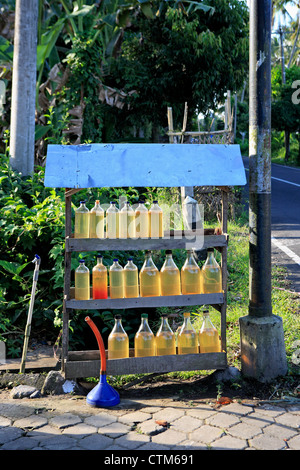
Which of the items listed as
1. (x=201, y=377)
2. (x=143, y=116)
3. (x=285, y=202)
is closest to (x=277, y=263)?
(x=201, y=377)

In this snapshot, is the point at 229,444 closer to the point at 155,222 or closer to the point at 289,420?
the point at 289,420

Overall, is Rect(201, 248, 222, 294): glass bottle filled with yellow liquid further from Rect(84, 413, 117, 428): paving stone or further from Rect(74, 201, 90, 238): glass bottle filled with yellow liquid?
Rect(84, 413, 117, 428): paving stone

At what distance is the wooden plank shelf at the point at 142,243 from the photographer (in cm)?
433

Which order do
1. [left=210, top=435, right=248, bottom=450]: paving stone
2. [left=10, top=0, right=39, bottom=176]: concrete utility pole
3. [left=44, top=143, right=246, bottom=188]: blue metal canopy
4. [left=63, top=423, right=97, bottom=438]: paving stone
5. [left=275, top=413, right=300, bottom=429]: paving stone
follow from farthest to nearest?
[left=10, top=0, right=39, bottom=176]: concrete utility pole
[left=44, top=143, right=246, bottom=188]: blue metal canopy
[left=275, top=413, right=300, bottom=429]: paving stone
[left=63, top=423, right=97, bottom=438]: paving stone
[left=210, top=435, right=248, bottom=450]: paving stone

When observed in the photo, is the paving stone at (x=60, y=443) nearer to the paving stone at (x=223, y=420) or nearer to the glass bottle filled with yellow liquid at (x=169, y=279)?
the paving stone at (x=223, y=420)

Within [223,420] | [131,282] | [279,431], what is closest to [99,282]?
[131,282]

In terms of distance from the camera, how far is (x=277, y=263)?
7.94 metres

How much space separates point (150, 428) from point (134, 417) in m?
0.24

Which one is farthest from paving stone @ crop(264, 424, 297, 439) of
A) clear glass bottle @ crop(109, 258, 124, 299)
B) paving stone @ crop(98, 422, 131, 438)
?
clear glass bottle @ crop(109, 258, 124, 299)

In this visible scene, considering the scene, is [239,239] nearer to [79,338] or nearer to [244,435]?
[79,338]

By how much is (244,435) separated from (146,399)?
3.21 ft

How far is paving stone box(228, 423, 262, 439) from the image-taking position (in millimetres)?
3559

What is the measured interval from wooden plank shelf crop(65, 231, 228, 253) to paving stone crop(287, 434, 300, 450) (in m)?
1.63

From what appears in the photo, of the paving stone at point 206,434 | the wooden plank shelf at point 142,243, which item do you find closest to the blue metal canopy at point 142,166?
the wooden plank shelf at point 142,243
